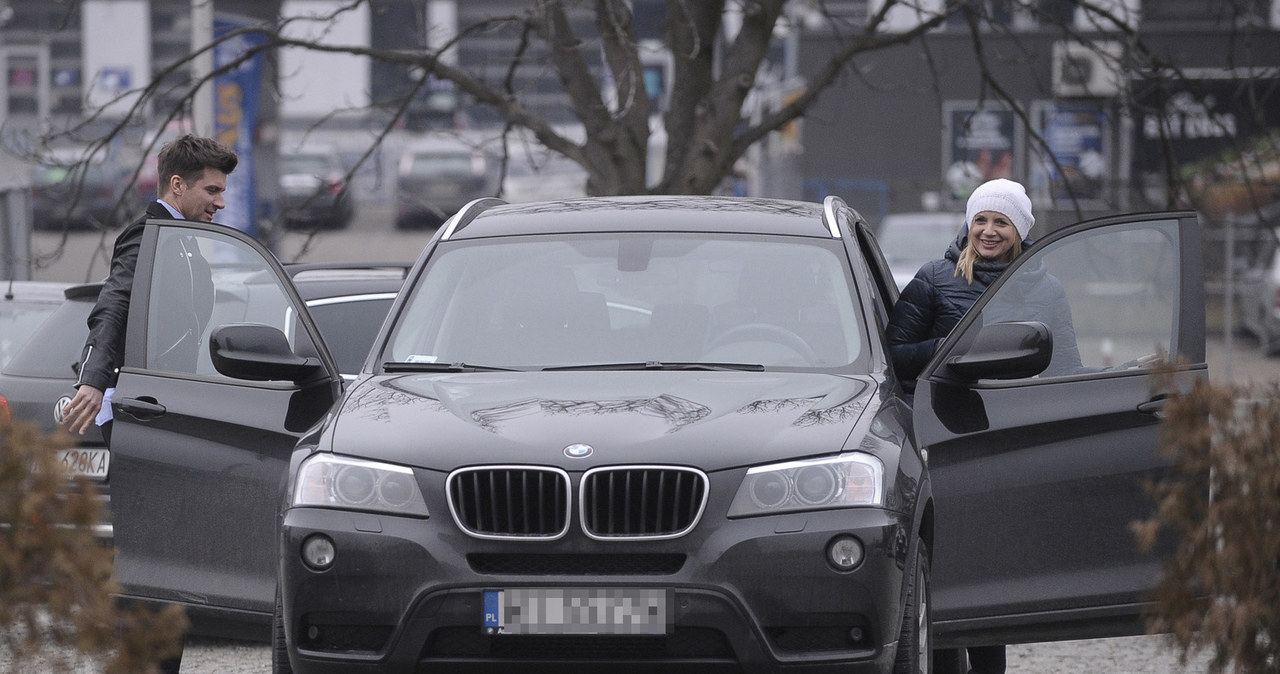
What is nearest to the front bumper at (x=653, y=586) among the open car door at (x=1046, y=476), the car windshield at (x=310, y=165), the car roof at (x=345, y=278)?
the open car door at (x=1046, y=476)

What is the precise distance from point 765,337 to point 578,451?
1183 millimetres

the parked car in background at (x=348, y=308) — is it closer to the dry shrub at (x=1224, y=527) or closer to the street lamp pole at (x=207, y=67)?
the dry shrub at (x=1224, y=527)

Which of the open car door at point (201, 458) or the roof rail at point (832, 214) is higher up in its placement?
the roof rail at point (832, 214)

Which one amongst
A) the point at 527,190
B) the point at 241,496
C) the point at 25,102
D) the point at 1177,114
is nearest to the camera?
the point at 241,496

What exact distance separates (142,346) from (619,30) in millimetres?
5226

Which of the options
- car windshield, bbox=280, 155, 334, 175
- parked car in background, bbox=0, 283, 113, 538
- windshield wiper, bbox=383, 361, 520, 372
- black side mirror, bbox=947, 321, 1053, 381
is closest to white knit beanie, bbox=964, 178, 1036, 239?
black side mirror, bbox=947, 321, 1053, 381

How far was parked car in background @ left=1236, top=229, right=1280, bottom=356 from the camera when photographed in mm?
21672

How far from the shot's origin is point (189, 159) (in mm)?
6055

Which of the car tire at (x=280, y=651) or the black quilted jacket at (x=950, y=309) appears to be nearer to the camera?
the car tire at (x=280, y=651)

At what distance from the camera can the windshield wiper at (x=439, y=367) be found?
5.22 meters

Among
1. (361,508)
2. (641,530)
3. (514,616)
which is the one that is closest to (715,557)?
(641,530)

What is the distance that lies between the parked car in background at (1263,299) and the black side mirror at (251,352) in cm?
1753

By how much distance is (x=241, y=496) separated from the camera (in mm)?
5363

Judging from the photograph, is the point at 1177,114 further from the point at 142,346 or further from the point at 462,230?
the point at 142,346
